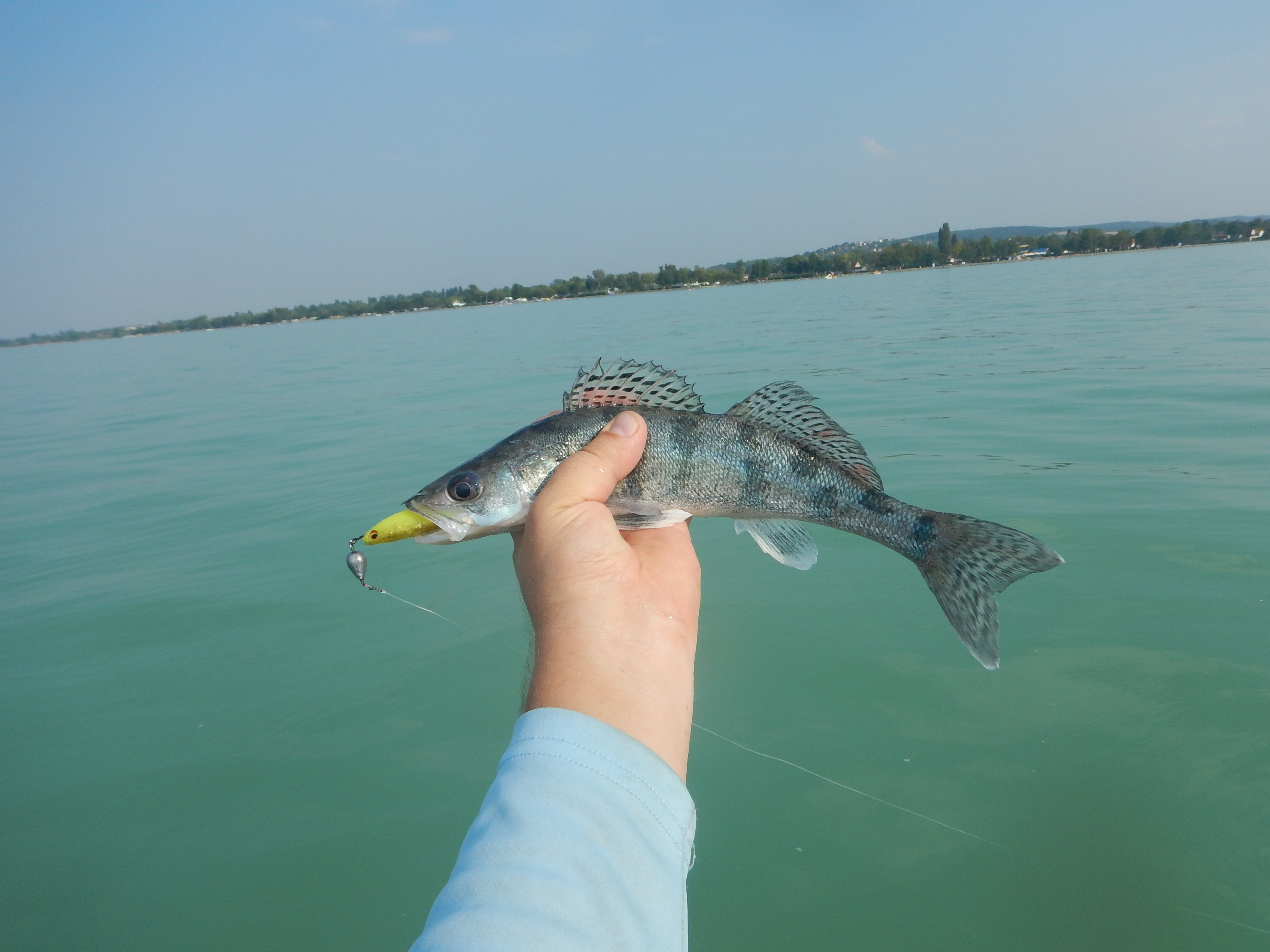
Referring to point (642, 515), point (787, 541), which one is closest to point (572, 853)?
point (642, 515)

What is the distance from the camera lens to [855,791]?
4.47m

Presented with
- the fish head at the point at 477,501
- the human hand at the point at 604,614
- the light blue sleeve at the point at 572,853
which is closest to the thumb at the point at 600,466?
the human hand at the point at 604,614

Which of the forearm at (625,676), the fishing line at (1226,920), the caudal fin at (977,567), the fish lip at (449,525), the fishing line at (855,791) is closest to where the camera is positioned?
the forearm at (625,676)

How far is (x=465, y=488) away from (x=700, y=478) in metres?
→ 1.18

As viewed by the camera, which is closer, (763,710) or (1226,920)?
(1226,920)

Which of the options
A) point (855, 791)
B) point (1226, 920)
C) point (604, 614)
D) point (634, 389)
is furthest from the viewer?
point (855, 791)

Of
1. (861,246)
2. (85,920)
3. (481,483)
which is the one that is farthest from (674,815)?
(861,246)

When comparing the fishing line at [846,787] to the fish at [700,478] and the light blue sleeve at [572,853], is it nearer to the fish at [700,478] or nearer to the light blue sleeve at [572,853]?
the fish at [700,478]

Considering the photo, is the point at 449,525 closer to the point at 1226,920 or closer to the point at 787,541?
the point at 787,541

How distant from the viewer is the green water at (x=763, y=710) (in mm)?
3881

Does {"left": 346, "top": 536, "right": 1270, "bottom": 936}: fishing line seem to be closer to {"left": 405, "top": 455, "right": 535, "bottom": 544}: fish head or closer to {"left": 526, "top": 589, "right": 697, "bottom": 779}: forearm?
{"left": 405, "top": 455, "right": 535, "bottom": 544}: fish head

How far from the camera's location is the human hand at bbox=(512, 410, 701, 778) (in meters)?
2.13

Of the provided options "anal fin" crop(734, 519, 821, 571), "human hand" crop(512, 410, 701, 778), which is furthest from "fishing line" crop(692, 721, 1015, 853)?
"human hand" crop(512, 410, 701, 778)

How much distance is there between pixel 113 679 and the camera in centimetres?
652
